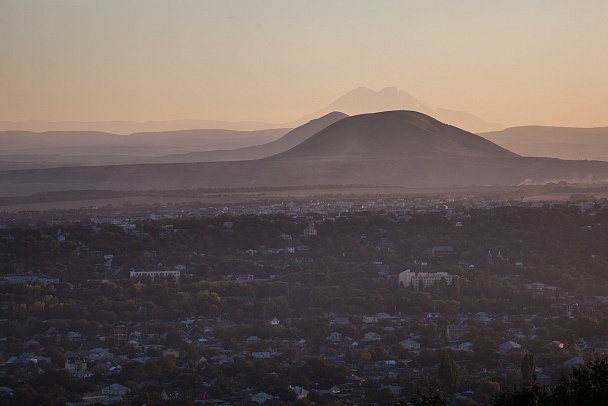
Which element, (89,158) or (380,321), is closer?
(380,321)

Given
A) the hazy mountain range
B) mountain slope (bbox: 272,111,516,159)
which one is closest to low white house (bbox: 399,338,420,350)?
the hazy mountain range

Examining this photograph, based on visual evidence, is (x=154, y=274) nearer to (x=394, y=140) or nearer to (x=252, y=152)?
(x=394, y=140)

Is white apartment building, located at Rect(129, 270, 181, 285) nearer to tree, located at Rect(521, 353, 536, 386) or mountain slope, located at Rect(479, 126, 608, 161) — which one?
tree, located at Rect(521, 353, 536, 386)

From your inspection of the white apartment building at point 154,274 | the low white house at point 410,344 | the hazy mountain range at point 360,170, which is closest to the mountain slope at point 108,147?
the hazy mountain range at point 360,170

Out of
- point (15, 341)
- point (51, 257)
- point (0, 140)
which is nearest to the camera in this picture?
point (15, 341)

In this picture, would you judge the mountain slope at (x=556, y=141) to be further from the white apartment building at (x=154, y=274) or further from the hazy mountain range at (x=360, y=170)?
the white apartment building at (x=154, y=274)

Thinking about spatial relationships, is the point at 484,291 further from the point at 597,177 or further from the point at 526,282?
the point at 597,177

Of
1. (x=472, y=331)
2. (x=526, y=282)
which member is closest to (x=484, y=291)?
(x=526, y=282)
